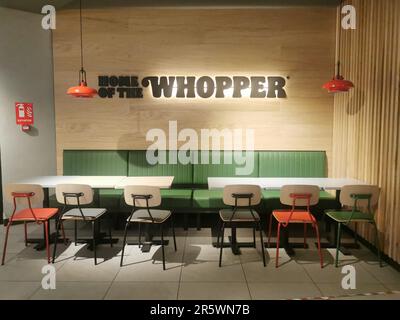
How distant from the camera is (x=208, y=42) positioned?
5.68 metres

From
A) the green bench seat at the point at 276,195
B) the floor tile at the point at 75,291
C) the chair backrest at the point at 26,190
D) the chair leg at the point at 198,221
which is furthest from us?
the chair leg at the point at 198,221

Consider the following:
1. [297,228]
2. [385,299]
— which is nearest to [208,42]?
[297,228]

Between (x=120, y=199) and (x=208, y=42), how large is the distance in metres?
2.74

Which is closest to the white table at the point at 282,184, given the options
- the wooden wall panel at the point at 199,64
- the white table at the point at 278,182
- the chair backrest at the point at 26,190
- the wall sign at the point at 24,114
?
the white table at the point at 278,182

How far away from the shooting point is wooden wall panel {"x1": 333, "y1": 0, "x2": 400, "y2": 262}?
389cm

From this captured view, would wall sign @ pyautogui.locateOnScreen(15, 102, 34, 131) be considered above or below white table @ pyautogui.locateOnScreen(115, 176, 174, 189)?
above

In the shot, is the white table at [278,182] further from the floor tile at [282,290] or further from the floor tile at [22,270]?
the floor tile at [22,270]

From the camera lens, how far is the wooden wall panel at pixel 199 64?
564 cm

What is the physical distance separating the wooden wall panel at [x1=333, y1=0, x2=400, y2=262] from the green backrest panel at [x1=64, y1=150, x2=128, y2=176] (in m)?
3.41

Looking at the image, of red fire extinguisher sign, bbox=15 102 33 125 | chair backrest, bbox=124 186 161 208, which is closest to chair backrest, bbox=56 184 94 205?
chair backrest, bbox=124 186 161 208

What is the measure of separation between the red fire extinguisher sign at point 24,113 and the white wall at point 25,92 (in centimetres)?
6

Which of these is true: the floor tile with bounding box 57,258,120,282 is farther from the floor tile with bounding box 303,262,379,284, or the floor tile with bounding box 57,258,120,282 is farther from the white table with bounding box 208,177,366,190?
the floor tile with bounding box 303,262,379,284

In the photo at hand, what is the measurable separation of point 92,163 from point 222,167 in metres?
2.03

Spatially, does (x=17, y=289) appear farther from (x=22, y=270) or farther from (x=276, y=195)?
(x=276, y=195)
